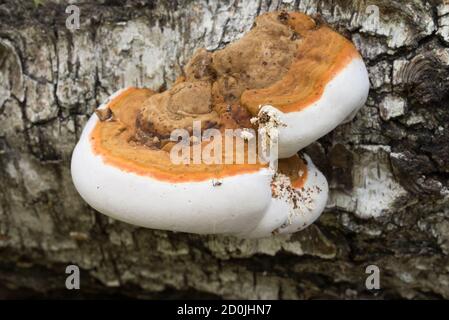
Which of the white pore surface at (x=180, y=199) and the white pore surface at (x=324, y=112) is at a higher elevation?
the white pore surface at (x=324, y=112)

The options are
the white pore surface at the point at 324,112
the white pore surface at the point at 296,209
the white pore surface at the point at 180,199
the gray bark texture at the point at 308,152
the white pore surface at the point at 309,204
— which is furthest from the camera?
the gray bark texture at the point at 308,152

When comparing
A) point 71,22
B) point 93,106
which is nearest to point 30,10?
point 71,22

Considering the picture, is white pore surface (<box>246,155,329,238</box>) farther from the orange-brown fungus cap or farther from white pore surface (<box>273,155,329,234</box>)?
the orange-brown fungus cap

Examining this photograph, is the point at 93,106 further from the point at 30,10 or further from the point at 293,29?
the point at 293,29

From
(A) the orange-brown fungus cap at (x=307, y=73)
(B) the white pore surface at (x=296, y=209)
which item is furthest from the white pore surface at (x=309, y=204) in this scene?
(A) the orange-brown fungus cap at (x=307, y=73)

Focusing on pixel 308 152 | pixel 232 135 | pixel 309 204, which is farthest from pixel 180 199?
pixel 308 152

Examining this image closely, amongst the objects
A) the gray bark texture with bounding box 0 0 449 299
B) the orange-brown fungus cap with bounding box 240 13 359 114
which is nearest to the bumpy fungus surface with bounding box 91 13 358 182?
the orange-brown fungus cap with bounding box 240 13 359 114

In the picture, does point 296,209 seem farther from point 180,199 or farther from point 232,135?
point 180,199

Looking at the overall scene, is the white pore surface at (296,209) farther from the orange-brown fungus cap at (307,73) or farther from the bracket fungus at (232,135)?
the orange-brown fungus cap at (307,73)
